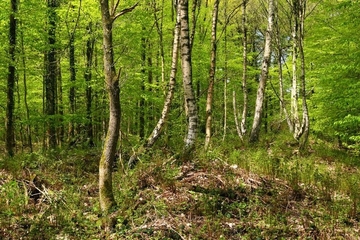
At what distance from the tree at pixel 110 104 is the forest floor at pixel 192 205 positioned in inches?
8.5

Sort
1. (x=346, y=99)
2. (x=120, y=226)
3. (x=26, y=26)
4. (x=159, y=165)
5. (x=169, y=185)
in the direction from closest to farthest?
(x=120, y=226), (x=169, y=185), (x=159, y=165), (x=346, y=99), (x=26, y=26)

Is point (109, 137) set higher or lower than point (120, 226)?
higher

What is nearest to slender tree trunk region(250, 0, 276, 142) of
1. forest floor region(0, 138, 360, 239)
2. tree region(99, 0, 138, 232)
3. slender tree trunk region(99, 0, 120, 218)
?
forest floor region(0, 138, 360, 239)

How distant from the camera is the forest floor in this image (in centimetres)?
445

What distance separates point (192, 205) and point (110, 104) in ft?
6.94

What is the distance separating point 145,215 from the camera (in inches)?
186

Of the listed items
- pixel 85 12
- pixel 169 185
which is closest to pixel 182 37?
pixel 169 185

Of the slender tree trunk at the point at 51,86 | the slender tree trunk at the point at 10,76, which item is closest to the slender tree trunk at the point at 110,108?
the slender tree trunk at the point at 10,76

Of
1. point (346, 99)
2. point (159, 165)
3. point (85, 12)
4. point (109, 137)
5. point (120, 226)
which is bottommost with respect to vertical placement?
point (120, 226)

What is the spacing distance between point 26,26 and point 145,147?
6360 millimetres

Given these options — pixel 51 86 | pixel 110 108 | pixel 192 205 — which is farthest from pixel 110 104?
pixel 51 86

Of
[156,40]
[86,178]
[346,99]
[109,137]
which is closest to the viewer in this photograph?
[109,137]

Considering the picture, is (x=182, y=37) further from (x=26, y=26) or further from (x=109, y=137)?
(x=26, y=26)

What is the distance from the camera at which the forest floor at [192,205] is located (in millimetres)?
4453
